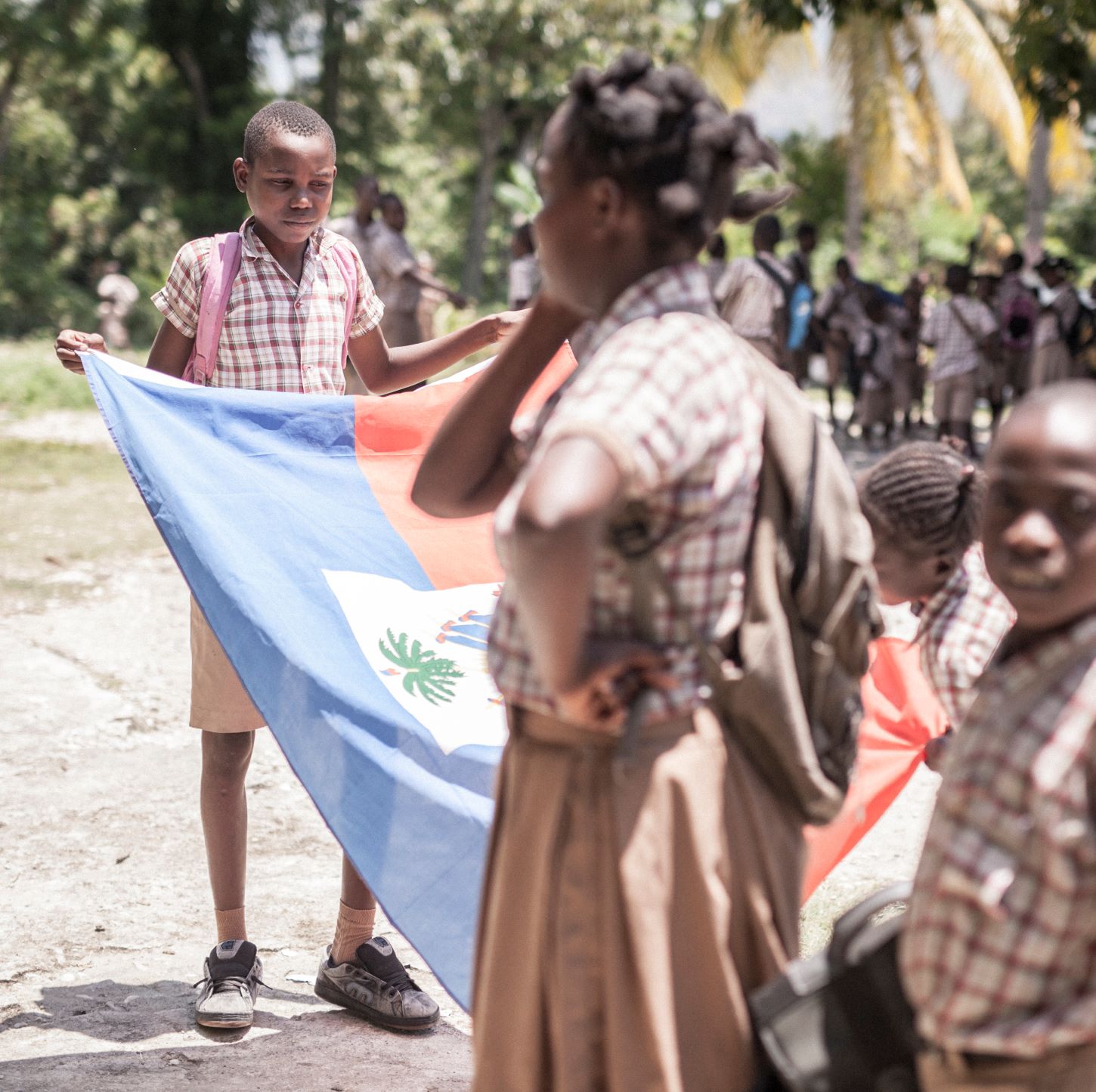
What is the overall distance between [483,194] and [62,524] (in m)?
20.3

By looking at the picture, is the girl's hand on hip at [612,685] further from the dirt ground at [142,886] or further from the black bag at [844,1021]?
the dirt ground at [142,886]

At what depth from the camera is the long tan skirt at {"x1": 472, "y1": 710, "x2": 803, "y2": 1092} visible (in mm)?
1879

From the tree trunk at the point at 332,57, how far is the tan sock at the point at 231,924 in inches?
1030

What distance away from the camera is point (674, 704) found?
1907 millimetres

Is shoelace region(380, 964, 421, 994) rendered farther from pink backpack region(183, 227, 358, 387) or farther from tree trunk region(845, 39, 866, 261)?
tree trunk region(845, 39, 866, 261)

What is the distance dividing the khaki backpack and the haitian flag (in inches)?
39.1

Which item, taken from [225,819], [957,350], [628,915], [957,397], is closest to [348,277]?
[225,819]

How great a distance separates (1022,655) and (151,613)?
6.30 metres

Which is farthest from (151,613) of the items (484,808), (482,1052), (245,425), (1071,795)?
(1071,795)

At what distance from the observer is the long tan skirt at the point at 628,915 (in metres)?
1.88

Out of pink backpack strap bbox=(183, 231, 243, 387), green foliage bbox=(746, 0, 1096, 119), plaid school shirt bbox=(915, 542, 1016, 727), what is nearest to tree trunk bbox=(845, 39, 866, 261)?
green foliage bbox=(746, 0, 1096, 119)

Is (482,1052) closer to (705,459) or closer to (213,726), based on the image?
(705,459)

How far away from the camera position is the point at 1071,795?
1.66 meters

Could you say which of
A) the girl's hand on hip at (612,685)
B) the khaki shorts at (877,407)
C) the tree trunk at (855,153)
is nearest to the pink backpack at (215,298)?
the girl's hand on hip at (612,685)
